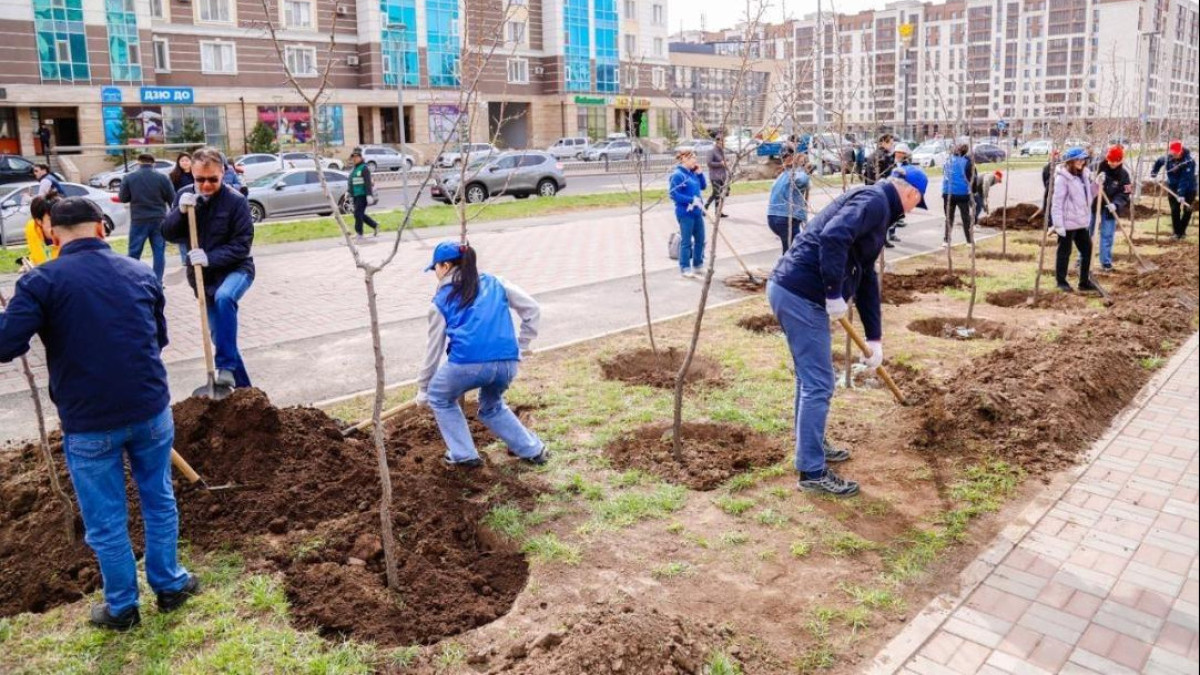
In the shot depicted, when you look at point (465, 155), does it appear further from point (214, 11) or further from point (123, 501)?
point (214, 11)

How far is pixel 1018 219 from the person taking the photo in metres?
18.8

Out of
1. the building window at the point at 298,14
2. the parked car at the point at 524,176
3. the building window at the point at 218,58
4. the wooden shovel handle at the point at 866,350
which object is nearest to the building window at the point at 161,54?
the building window at the point at 218,58

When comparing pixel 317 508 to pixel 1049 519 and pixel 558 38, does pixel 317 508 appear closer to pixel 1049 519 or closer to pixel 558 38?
pixel 1049 519

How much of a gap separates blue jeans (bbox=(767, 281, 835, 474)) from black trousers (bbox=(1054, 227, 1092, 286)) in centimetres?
724

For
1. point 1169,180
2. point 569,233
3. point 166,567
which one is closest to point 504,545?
point 166,567

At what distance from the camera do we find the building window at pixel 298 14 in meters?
52.3

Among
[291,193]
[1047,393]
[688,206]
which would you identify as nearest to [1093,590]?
[1047,393]

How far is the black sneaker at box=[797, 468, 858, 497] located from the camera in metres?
5.06

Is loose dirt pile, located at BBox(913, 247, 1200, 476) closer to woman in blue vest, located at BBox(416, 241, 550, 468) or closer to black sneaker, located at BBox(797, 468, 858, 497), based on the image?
black sneaker, located at BBox(797, 468, 858, 497)

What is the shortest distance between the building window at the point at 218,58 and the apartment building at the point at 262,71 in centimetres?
8

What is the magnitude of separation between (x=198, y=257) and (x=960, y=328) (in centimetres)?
701

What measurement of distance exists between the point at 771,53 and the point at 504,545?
7.91m

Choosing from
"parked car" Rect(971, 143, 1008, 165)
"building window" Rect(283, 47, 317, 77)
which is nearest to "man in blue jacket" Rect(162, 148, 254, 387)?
"parked car" Rect(971, 143, 1008, 165)

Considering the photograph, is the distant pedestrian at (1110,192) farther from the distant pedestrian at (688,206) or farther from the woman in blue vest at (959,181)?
the distant pedestrian at (688,206)
